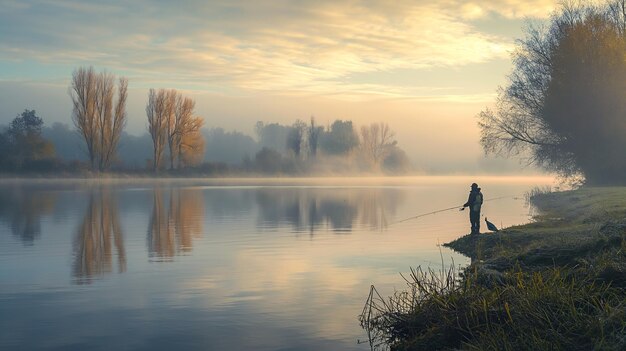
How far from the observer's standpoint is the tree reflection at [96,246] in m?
17.4

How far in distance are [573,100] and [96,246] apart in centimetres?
3776

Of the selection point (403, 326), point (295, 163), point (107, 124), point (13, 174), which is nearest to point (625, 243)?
point (403, 326)

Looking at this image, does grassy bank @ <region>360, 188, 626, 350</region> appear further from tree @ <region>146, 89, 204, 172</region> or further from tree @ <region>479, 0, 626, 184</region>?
tree @ <region>146, 89, 204, 172</region>

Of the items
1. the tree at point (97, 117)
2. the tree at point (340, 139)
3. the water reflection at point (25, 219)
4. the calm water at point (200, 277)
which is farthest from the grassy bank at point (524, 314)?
the tree at point (340, 139)

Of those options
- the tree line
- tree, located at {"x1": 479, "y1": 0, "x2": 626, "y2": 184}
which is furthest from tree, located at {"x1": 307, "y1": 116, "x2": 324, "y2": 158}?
tree, located at {"x1": 479, "y1": 0, "x2": 626, "y2": 184}

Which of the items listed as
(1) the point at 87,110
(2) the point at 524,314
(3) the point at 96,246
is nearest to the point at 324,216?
(3) the point at 96,246

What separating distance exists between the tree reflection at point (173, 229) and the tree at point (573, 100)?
90.4 ft

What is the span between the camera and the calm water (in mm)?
10867

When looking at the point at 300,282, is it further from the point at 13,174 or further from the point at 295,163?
the point at 295,163

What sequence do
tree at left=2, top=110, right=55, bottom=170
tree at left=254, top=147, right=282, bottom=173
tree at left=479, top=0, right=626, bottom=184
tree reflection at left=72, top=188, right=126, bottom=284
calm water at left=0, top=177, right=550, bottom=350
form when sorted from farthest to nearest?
tree at left=254, top=147, right=282, bottom=173, tree at left=2, top=110, right=55, bottom=170, tree at left=479, top=0, right=626, bottom=184, tree reflection at left=72, top=188, right=126, bottom=284, calm water at left=0, top=177, right=550, bottom=350

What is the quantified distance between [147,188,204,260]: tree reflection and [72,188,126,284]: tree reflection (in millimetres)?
1276

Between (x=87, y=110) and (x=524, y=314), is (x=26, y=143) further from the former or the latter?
(x=524, y=314)

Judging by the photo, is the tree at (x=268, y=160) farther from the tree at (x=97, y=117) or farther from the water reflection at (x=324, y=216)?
the water reflection at (x=324, y=216)

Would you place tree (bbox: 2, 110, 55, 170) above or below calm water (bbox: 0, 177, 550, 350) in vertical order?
above
